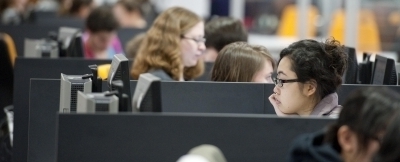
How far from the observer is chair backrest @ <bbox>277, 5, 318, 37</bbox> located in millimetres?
11625

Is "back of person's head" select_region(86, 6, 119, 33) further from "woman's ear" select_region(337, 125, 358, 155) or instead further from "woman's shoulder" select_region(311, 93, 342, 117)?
"woman's ear" select_region(337, 125, 358, 155)

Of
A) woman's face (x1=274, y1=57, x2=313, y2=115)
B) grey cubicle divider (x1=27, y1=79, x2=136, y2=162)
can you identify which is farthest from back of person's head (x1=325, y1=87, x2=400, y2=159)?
grey cubicle divider (x1=27, y1=79, x2=136, y2=162)

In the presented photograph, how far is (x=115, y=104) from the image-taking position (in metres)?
2.88

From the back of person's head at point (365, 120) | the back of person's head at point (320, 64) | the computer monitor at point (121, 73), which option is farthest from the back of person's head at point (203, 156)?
the back of person's head at point (320, 64)

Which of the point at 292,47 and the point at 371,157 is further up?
the point at 292,47

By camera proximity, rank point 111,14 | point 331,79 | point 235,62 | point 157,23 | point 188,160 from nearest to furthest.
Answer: point 188,160 → point 331,79 → point 235,62 → point 157,23 → point 111,14

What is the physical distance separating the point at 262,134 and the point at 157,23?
2.31 metres

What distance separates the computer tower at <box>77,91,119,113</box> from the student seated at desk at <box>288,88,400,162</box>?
665mm

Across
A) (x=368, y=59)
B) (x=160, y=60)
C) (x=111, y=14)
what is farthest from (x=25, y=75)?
(x=111, y=14)

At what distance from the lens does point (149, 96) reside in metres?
2.91

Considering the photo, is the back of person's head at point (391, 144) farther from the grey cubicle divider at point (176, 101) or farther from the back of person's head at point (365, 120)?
the grey cubicle divider at point (176, 101)

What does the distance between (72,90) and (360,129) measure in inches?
54.5

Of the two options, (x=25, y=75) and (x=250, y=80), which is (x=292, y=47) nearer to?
(x=250, y=80)

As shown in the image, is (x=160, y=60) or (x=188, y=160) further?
(x=160, y=60)
